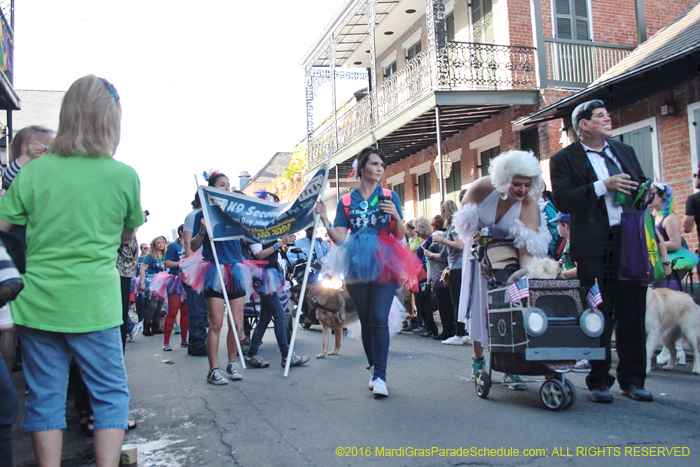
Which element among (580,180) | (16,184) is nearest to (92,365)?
(16,184)

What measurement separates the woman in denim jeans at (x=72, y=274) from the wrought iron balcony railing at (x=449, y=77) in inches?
480

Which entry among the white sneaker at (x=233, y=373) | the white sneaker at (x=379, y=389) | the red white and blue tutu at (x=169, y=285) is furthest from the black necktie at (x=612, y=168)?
the red white and blue tutu at (x=169, y=285)

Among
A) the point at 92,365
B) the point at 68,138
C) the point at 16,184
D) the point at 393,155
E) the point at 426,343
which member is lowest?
the point at 426,343

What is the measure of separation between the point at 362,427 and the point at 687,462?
6.22 ft

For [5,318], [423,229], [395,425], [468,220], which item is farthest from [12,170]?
[423,229]

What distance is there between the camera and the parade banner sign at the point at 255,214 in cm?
640

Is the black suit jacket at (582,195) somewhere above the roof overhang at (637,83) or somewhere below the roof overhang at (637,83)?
below

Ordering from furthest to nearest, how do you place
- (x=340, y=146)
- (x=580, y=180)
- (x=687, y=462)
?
(x=340, y=146) → (x=580, y=180) → (x=687, y=462)

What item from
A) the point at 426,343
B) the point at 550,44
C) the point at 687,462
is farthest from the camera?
the point at 550,44

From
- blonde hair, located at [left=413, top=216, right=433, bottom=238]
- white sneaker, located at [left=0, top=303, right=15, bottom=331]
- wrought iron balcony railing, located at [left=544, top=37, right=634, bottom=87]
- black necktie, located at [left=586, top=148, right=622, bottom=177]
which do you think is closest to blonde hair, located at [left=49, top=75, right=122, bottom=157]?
white sneaker, located at [left=0, top=303, right=15, bottom=331]

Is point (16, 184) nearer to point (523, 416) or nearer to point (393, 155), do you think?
point (523, 416)

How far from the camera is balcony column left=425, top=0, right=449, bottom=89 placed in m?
14.3

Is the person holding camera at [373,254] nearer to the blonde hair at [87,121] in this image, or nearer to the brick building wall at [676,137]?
the blonde hair at [87,121]

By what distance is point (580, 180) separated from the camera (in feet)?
15.7
